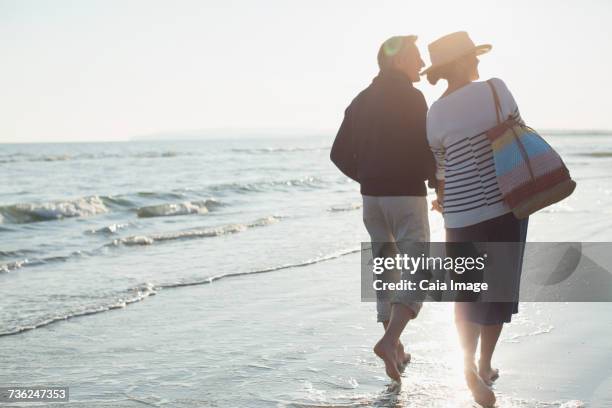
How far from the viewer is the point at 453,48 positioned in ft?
12.1

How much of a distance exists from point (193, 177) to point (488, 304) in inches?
1053

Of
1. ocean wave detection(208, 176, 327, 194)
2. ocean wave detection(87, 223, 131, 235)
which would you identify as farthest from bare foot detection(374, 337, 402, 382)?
ocean wave detection(208, 176, 327, 194)

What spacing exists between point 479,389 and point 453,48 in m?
1.69

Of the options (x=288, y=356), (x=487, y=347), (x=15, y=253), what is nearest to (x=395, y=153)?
(x=487, y=347)

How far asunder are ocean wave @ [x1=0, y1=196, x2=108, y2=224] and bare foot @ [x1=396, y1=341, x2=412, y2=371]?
1396 centimetres

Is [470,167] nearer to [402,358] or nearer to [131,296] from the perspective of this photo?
[402,358]

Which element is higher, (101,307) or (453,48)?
(453,48)

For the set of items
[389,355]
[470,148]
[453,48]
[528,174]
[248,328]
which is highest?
[453,48]

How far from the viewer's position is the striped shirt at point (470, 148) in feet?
11.6

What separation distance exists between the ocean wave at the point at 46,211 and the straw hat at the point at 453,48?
48.2 feet

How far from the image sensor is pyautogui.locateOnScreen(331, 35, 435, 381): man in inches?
160

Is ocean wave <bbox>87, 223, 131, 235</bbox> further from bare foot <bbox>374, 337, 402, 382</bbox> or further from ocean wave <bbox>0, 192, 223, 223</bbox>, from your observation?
bare foot <bbox>374, 337, 402, 382</bbox>

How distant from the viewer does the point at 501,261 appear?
3.65 m

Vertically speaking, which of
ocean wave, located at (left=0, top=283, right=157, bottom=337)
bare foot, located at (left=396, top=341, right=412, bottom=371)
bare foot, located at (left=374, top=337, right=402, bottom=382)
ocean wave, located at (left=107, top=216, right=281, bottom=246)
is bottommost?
ocean wave, located at (left=107, top=216, right=281, bottom=246)
